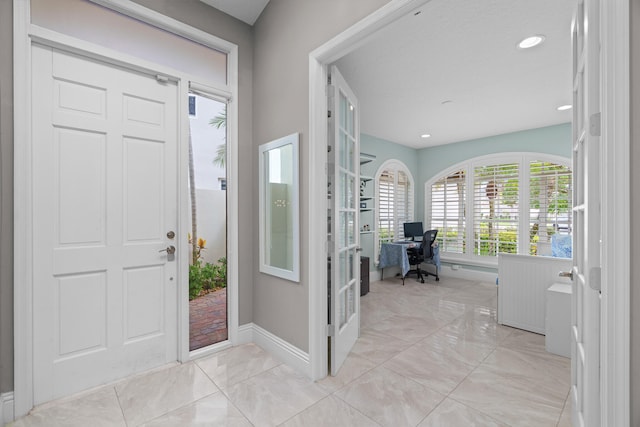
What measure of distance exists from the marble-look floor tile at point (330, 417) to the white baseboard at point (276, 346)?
0.34 m

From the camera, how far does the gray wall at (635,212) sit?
986mm

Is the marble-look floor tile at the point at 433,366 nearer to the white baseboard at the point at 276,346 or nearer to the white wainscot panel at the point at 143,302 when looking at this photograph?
the white baseboard at the point at 276,346

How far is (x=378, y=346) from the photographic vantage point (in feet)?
8.98

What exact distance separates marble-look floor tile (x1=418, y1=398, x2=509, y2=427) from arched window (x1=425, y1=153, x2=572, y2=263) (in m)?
3.94

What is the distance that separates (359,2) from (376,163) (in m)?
3.79

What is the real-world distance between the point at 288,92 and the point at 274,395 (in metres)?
2.22

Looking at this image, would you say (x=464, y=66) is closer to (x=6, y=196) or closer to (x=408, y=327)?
(x=408, y=327)

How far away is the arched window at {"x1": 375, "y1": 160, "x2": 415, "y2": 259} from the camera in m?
5.58

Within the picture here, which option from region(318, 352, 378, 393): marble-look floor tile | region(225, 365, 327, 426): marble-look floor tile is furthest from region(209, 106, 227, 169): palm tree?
region(318, 352, 378, 393): marble-look floor tile

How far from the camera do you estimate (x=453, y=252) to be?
595 cm

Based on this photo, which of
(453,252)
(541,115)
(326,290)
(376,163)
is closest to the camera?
(326,290)

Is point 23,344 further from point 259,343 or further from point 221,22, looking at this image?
point 221,22

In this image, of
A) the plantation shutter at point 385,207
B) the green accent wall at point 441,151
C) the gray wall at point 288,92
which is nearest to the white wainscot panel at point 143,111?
the gray wall at point 288,92

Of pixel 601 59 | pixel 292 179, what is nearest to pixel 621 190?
pixel 601 59
